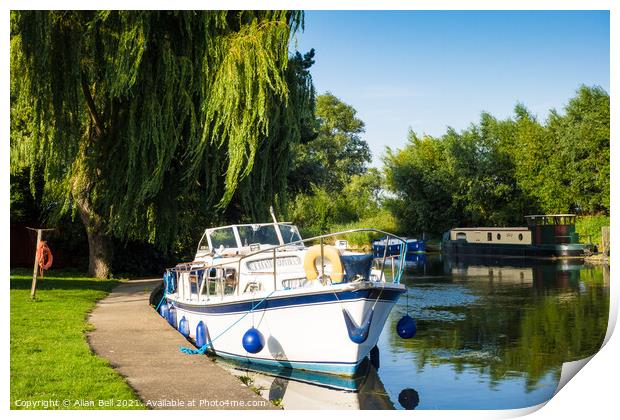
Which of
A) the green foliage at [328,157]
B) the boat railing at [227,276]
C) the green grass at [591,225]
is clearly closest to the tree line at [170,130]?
the green grass at [591,225]

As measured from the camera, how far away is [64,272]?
16.2 meters

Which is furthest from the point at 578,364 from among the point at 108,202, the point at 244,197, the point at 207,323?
the point at 108,202

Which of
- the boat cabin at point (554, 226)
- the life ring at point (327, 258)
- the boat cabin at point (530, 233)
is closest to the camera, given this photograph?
the life ring at point (327, 258)

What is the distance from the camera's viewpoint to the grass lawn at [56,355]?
7227 millimetres

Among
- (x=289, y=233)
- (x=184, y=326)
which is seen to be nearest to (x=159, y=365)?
(x=184, y=326)

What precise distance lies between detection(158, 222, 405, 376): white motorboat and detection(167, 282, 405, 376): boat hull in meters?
0.01

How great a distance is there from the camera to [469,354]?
11.7 metres

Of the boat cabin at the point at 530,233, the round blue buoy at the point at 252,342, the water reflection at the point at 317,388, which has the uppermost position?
the boat cabin at the point at 530,233

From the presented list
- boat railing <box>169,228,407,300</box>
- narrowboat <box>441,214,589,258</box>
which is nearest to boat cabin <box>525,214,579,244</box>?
narrowboat <box>441,214,589,258</box>

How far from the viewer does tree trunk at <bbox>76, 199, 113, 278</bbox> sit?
49.7 feet

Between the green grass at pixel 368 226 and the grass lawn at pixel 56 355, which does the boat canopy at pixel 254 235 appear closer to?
the grass lawn at pixel 56 355

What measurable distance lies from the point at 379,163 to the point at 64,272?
9.78 metres

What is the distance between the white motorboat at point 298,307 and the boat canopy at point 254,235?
0.88 metres

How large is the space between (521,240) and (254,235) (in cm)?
1577
